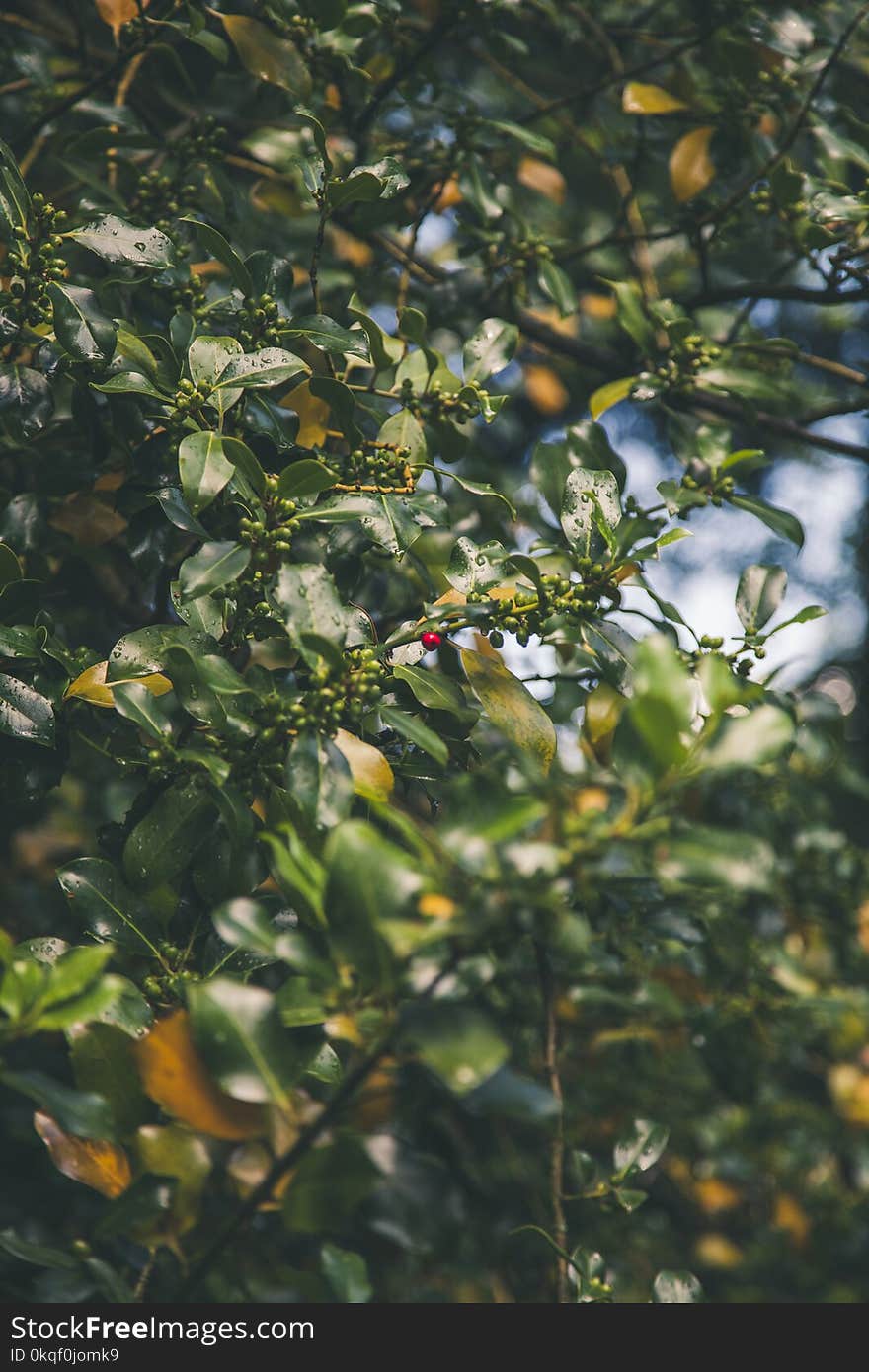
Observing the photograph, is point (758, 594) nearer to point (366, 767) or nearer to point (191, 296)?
point (366, 767)

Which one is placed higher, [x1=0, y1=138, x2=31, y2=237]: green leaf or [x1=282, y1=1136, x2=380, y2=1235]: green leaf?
[x1=0, y1=138, x2=31, y2=237]: green leaf

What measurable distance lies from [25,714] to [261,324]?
51 cm

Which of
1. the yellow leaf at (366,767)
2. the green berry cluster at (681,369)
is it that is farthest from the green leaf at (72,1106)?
the green berry cluster at (681,369)

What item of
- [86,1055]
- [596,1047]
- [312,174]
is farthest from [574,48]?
[86,1055]

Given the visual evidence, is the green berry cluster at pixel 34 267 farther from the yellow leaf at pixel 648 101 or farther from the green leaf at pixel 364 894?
the yellow leaf at pixel 648 101

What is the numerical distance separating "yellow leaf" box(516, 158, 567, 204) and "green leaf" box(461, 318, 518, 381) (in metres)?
0.71

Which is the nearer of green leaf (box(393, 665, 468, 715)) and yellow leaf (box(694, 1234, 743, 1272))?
green leaf (box(393, 665, 468, 715))

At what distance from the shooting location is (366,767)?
946mm

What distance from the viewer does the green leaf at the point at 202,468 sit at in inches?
36.2

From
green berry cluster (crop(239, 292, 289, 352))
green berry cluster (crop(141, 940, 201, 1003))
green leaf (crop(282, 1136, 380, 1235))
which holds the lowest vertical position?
green berry cluster (crop(141, 940, 201, 1003))

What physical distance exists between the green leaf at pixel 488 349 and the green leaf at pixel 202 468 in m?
0.42

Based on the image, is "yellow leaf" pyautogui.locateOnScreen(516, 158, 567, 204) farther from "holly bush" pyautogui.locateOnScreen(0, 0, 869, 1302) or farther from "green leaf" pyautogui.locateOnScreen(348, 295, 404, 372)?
"green leaf" pyautogui.locateOnScreen(348, 295, 404, 372)

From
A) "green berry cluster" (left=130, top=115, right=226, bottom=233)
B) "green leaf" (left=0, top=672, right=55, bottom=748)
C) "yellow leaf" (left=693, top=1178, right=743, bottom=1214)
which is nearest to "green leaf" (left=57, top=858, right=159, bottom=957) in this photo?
"green leaf" (left=0, top=672, right=55, bottom=748)

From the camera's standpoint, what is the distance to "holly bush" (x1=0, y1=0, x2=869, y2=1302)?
2.36 ft
